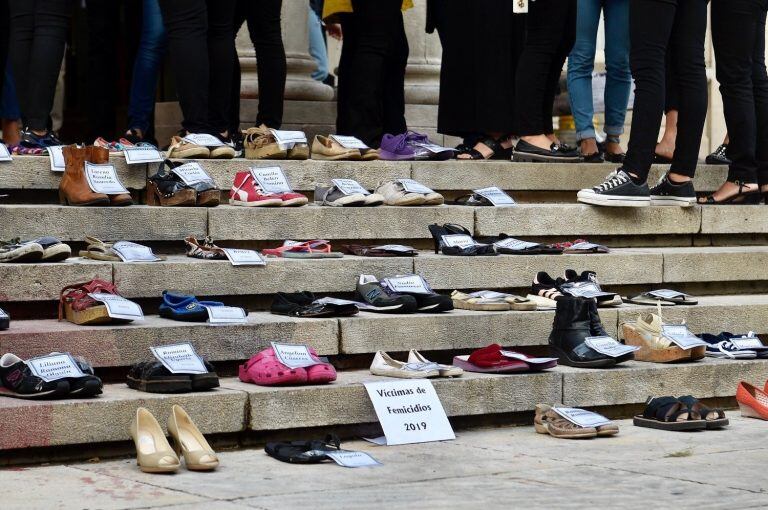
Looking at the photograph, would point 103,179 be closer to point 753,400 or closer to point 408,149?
point 408,149

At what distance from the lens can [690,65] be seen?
801 cm

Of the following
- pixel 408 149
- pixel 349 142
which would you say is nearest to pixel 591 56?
pixel 408 149

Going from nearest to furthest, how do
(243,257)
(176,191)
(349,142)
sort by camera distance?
(243,257)
(176,191)
(349,142)

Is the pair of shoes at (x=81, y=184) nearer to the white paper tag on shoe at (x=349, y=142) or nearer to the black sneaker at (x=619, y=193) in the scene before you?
the white paper tag on shoe at (x=349, y=142)

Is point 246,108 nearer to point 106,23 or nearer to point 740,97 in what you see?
point 106,23

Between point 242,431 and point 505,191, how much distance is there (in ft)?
10.7

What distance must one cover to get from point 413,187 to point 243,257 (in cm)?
134

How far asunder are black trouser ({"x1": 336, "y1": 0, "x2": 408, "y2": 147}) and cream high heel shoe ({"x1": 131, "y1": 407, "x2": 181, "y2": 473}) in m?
3.69

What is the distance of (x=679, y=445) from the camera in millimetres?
5766

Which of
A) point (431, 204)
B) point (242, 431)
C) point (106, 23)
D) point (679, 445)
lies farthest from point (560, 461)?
point (106, 23)

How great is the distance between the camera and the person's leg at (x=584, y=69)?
879cm

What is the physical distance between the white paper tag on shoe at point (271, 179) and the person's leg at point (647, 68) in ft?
6.51

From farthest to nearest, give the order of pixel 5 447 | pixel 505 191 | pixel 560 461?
pixel 505 191
pixel 560 461
pixel 5 447

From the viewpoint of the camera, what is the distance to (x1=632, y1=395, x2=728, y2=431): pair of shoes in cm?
608
